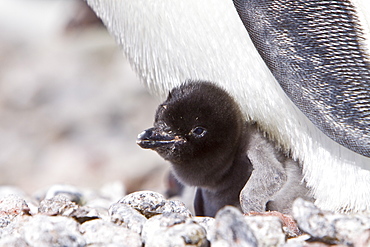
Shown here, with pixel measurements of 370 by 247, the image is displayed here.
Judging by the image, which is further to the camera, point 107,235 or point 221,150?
point 221,150

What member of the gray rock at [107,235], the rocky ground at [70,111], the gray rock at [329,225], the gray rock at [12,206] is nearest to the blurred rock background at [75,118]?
the rocky ground at [70,111]

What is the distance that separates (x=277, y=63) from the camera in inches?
57.6

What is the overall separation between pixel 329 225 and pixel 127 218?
414 mm

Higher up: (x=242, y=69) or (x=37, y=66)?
(x=37, y=66)

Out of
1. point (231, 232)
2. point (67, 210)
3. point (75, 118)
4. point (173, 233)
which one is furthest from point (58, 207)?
point (75, 118)

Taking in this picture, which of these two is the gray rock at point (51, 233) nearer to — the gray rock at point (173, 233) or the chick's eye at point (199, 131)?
the gray rock at point (173, 233)

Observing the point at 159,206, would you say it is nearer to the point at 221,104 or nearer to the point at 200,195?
the point at 221,104

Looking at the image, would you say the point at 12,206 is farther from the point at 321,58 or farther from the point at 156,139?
the point at 321,58

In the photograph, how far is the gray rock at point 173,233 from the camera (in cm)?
103

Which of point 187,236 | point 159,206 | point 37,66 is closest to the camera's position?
point 187,236

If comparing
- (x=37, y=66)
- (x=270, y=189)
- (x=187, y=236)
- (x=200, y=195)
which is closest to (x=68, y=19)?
(x=37, y=66)

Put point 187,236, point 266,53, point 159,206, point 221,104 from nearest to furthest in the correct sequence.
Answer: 1. point 187,236
2. point 159,206
3. point 266,53
4. point 221,104

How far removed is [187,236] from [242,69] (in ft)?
2.07

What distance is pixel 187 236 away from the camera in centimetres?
103
